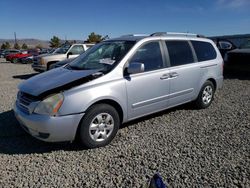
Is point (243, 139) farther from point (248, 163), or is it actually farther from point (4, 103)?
point (4, 103)

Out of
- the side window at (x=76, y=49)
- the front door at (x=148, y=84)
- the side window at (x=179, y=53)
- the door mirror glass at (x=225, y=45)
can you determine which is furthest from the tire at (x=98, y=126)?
the door mirror glass at (x=225, y=45)

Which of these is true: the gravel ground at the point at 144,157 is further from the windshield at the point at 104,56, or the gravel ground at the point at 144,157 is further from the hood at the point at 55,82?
the windshield at the point at 104,56

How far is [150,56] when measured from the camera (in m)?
4.30

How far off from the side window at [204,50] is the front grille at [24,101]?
357 centimetres

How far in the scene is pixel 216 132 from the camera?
14.0 feet

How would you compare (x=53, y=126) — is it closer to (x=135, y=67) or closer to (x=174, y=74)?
(x=135, y=67)

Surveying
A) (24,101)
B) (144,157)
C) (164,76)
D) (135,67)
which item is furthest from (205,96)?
(24,101)

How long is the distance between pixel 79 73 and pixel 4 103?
3.52m

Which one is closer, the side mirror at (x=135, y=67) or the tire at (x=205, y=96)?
the side mirror at (x=135, y=67)

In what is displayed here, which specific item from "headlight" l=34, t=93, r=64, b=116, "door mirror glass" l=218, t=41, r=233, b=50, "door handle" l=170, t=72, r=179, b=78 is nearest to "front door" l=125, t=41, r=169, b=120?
"door handle" l=170, t=72, r=179, b=78

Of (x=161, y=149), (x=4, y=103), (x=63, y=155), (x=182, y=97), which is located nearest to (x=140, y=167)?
(x=161, y=149)

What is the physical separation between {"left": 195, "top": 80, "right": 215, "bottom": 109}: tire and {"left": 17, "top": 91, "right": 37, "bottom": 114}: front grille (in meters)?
3.60

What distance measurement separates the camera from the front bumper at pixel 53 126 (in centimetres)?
325

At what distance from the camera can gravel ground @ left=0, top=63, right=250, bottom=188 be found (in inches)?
113
